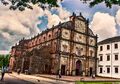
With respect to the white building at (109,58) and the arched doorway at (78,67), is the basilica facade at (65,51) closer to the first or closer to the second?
the arched doorway at (78,67)

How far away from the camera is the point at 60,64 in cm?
4941

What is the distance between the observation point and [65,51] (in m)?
51.3

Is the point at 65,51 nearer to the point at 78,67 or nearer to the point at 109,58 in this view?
the point at 78,67

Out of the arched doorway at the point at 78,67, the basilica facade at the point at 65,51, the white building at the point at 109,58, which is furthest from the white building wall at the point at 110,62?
the arched doorway at the point at 78,67

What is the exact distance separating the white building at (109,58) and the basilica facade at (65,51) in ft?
6.62

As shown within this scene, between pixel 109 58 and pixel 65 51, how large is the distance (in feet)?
43.7

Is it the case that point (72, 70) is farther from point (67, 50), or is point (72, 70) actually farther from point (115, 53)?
point (115, 53)

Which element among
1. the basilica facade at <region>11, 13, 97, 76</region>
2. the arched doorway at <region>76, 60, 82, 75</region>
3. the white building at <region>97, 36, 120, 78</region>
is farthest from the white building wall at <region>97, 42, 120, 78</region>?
the arched doorway at <region>76, 60, 82, 75</region>

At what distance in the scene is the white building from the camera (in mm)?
53625

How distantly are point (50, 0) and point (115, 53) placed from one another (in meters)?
47.1

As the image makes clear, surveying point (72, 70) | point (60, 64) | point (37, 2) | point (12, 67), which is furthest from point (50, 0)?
point (12, 67)

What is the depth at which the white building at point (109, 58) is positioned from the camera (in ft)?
176

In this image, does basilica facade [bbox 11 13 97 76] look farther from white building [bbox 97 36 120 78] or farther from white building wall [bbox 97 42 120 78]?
white building wall [bbox 97 42 120 78]

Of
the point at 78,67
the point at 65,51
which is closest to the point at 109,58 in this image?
the point at 78,67
